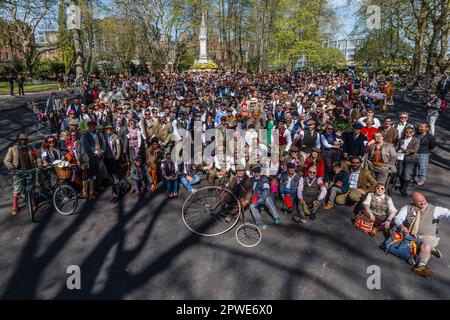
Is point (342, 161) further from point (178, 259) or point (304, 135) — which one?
Result: point (178, 259)

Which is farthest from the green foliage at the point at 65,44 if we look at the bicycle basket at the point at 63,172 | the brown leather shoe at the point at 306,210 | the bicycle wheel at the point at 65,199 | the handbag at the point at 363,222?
the handbag at the point at 363,222

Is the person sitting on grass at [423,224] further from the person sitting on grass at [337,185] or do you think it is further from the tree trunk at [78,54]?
the tree trunk at [78,54]

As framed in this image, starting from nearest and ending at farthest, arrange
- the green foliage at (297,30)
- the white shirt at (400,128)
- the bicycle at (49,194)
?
the bicycle at (49,194) < the white shirt at (400,128) < the green foliage at (297,30)

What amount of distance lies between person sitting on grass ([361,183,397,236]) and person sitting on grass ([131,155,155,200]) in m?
5.69

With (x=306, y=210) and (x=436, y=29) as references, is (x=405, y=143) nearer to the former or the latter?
(x=306, y=210)

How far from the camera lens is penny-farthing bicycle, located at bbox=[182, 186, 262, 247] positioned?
605 centimetres

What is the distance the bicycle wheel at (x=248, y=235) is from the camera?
18.8 ft

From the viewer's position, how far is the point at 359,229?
6.16 m

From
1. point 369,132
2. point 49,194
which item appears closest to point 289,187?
point 369,132

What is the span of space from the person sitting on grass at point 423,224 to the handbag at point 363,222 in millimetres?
634

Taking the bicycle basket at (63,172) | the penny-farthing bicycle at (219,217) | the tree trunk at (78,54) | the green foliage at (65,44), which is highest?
the green foliage at (65,44)

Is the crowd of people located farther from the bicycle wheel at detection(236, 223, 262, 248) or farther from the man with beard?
the bicycle wheel at detection(236, 223, 262, 248)

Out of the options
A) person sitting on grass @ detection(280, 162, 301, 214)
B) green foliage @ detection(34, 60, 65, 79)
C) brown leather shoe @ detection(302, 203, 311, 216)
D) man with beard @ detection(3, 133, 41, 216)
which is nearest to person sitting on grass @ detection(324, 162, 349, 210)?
brown leather shoe @ detection(302, 203, 311, 216)

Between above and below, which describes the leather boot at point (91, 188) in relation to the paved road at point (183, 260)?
above
